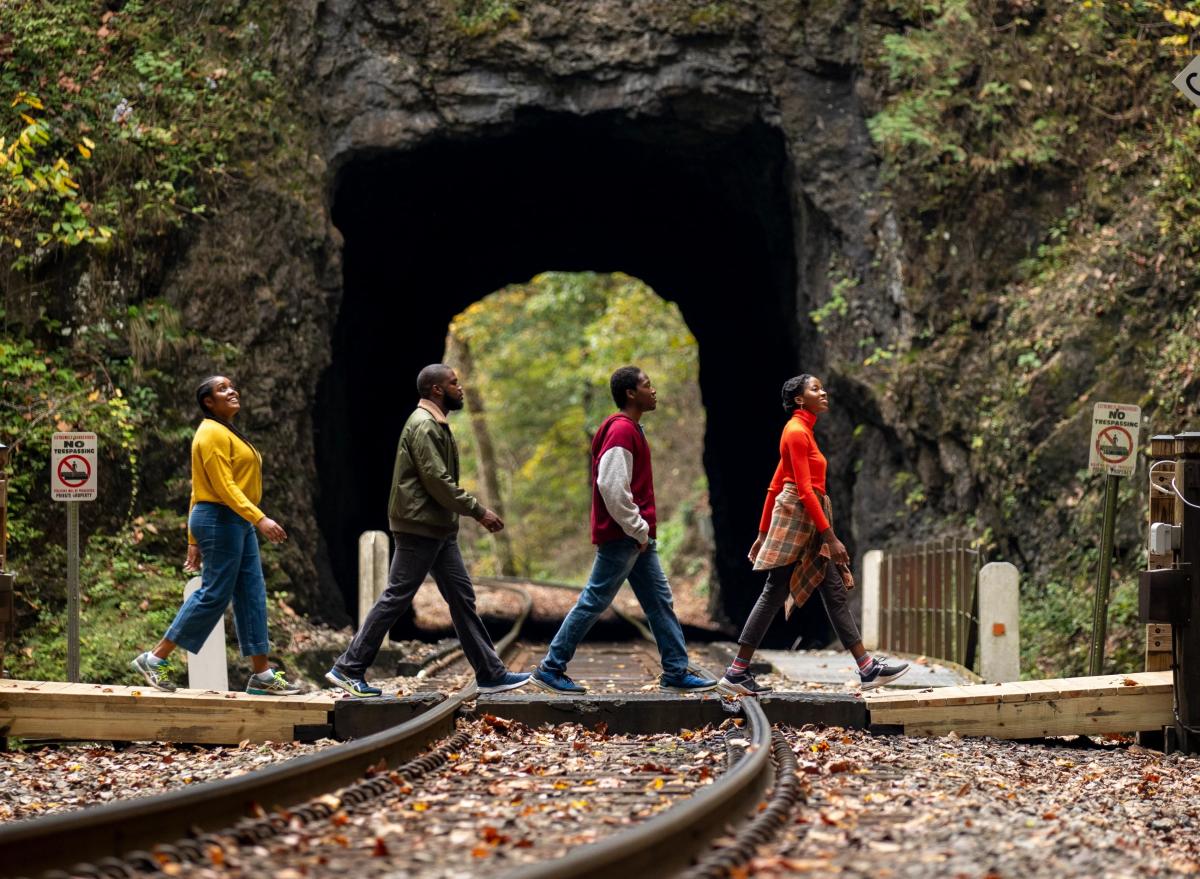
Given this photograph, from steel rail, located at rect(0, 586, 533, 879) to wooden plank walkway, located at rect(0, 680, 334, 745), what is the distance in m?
1.63

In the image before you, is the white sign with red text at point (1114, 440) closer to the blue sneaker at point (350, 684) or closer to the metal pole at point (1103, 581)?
the metal pole at point (1103, 581)

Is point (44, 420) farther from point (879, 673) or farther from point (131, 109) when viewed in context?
point (879, 673)

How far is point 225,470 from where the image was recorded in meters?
8.18

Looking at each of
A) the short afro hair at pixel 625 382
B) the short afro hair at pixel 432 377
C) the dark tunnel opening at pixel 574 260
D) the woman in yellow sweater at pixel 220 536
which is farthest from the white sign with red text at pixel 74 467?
the dark tunnel opening at pixel 574 260

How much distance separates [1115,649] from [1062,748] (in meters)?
3.68

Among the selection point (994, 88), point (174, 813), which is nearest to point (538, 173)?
point (994, 88)

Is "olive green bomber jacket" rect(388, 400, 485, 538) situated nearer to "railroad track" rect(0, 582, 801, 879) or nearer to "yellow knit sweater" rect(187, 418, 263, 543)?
"yellow knit sweater" rect(187, 418, 263, 543)

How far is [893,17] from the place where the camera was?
662 inches

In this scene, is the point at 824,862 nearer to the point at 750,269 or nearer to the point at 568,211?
the point at 750,269

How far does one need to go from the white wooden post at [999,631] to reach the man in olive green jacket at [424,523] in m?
4.49

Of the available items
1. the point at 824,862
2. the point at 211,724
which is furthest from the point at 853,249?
the point at 824,862

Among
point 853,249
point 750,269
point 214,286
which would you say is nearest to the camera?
point 214,286

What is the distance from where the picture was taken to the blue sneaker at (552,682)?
337 inches

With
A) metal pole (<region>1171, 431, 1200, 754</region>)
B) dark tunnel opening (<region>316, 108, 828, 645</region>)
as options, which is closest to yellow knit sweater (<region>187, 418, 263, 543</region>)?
metal pole (<region>1171, 431, 1200, 754</region>)
